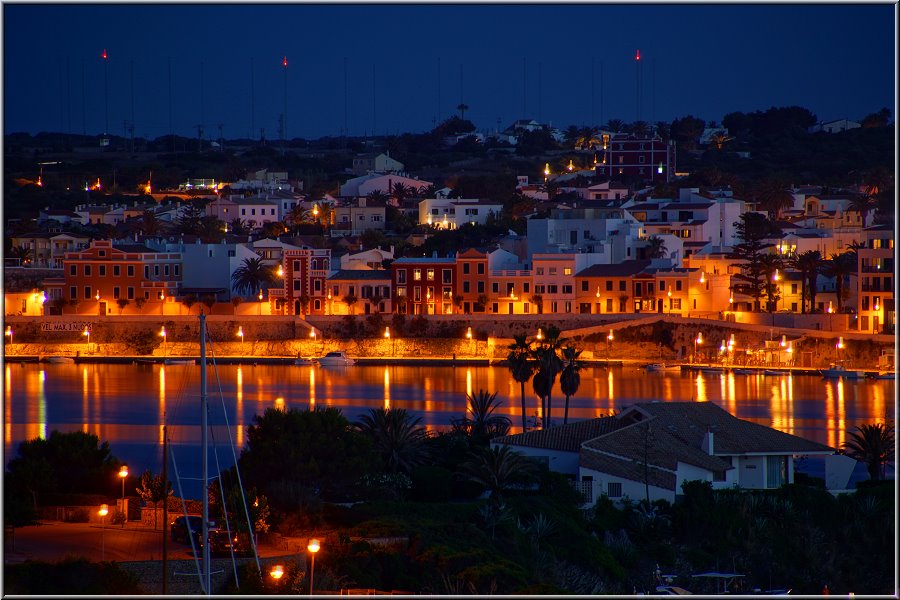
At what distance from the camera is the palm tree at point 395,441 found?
19.3m

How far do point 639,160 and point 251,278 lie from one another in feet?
93.6

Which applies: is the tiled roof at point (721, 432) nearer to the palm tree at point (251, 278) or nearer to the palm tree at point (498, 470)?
the palm tree at point (498, 470)

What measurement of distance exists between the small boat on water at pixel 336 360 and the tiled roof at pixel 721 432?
62.8 ft

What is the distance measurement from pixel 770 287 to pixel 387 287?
9.98 metres

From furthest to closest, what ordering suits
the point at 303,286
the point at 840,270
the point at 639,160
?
the point at 639,160
the point at 303,286
the point at 840,270

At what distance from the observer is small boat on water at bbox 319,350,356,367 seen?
1575 inches

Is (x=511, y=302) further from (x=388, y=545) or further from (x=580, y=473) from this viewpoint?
(x=388, y=545)

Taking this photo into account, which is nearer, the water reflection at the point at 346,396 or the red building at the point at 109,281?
the water reflection at the point at 346,396

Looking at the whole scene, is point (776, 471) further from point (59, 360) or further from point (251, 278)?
point (251, 278)

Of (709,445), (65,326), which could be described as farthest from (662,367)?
(709,445)

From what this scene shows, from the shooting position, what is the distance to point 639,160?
226ft

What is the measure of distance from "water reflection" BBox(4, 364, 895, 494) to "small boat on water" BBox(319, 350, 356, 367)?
0.37 metres

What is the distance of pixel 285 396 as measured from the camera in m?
33.1

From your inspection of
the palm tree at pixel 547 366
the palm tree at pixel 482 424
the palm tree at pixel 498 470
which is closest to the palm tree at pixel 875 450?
the palm tree at pixel 482 424
